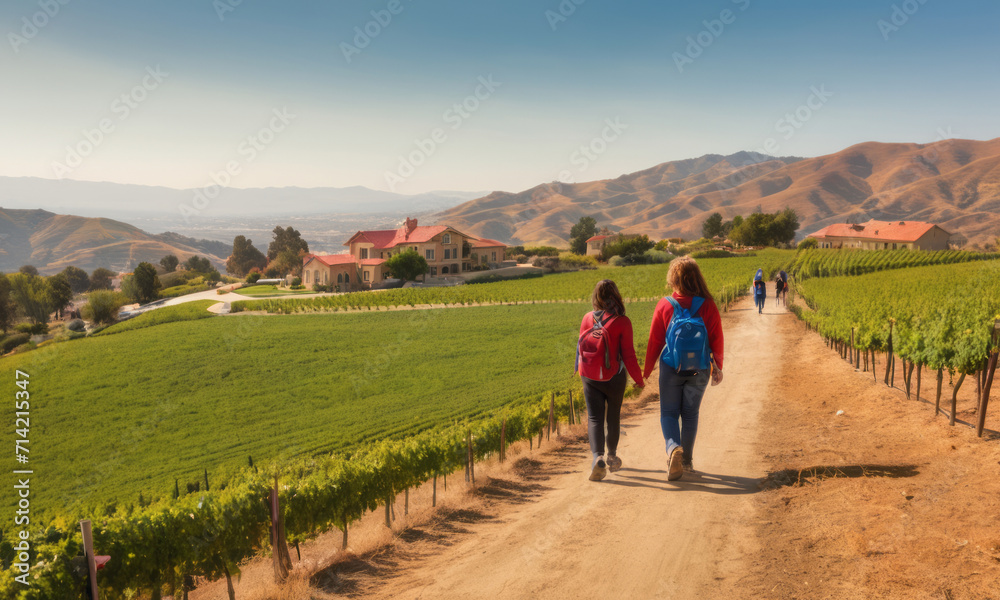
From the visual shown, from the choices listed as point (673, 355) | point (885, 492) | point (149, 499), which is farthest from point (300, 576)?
point (149, 499)

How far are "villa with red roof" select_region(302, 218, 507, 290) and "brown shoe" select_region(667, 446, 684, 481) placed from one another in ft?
216

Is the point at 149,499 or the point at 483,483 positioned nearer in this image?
the point at 483,483

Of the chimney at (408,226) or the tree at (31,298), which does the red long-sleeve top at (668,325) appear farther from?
the tree at (31,298)

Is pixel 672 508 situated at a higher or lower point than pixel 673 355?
lower

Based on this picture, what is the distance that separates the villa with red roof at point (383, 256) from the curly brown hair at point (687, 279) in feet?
216

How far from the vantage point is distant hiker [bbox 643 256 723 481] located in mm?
5809

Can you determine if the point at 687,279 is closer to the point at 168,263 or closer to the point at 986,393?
the point at 986,393

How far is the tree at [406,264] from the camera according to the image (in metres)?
67.8

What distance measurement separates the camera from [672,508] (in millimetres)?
5648

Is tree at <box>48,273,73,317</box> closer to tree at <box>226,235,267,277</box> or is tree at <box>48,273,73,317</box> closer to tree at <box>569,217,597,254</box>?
tree at <box>226,235,267,277</box>

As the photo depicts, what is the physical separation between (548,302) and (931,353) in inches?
1609

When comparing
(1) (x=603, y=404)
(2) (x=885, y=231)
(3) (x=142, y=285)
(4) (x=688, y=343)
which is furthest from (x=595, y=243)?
(4) (x=688, y=343)

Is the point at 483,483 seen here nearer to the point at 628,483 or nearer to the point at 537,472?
the point at 537,472

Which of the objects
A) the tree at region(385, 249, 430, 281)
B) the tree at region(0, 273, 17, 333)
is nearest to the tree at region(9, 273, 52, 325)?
the tree at region(0, 273, 17, 333)
